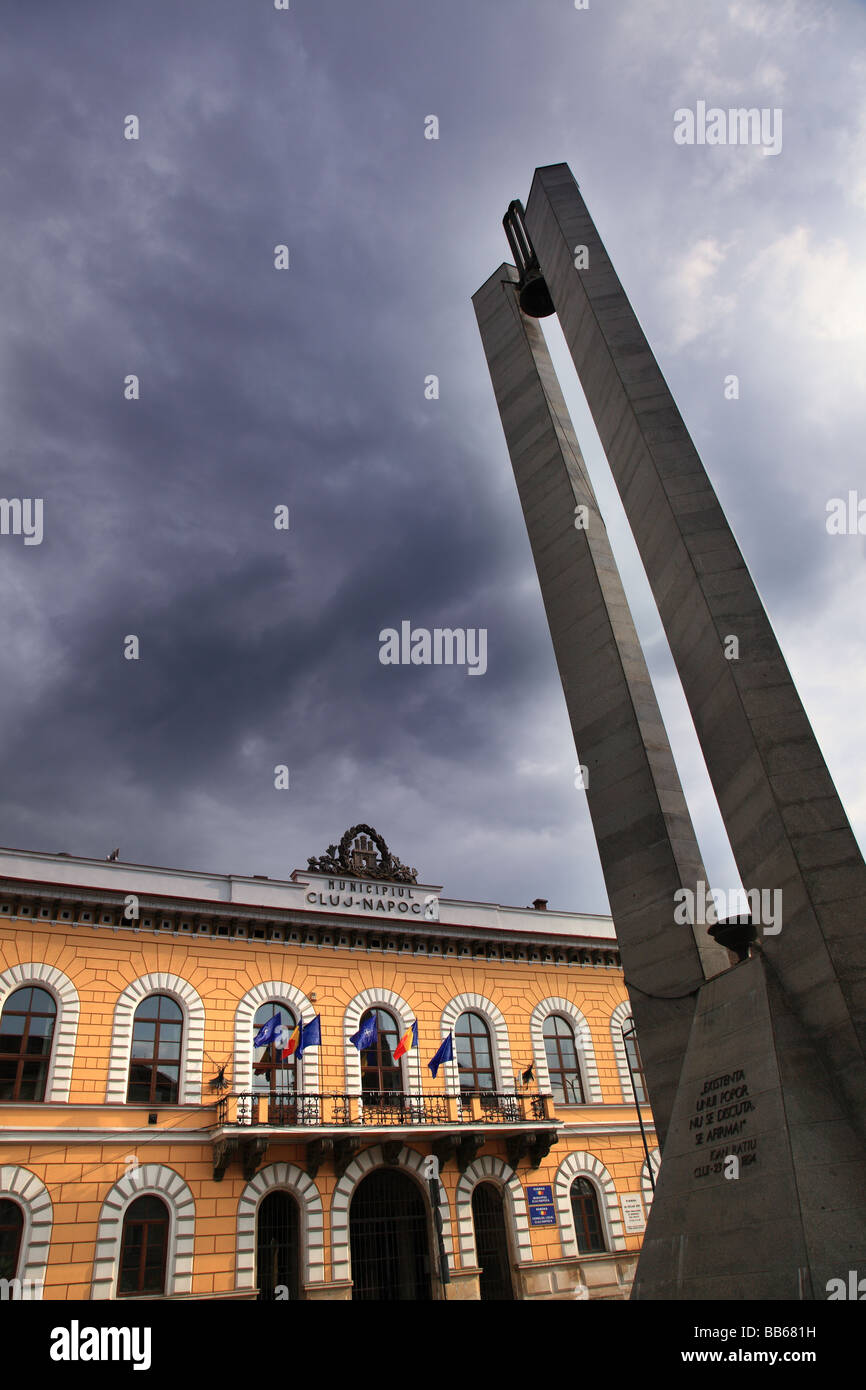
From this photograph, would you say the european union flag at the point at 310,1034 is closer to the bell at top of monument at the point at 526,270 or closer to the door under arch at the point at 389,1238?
the door under arch at the point at 389,1238

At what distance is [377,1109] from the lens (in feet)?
78.0

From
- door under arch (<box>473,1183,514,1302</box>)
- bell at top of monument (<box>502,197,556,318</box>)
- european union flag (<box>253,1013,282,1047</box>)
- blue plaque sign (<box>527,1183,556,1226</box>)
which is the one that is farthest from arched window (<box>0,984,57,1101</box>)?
bell at top of monument (<box>502,197,556,318</box>)

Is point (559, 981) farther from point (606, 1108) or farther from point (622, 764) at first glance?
point (622, 764)

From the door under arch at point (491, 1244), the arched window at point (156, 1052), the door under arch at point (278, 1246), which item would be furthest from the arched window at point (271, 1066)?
the door under arch at point (491, 1244)

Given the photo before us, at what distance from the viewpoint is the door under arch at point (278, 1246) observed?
21.1 meters

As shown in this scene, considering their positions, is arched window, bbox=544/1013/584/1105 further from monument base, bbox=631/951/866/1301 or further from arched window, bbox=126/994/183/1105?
monument base, bbox=631/951/866/1301

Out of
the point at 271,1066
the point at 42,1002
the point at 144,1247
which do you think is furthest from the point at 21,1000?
the point at 271,1066

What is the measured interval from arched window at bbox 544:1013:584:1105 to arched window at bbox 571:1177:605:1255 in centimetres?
235

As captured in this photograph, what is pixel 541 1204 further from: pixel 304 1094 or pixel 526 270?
pixel 526 270

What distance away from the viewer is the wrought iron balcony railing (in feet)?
71.6

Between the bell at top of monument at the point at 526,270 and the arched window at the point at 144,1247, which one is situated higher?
the bell at top of monument at the point at 526,270

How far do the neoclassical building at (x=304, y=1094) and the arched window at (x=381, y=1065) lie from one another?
0.07 metres
